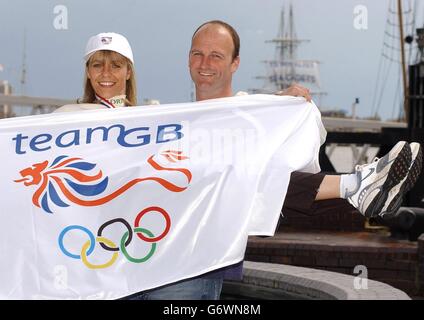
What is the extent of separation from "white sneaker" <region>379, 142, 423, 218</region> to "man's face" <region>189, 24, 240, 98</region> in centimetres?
92

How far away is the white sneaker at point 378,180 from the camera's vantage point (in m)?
4.00

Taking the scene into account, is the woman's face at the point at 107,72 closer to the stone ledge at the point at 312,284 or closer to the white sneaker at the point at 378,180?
the white sneaker at the point at 378,180

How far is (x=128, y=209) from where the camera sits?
412 centimetres

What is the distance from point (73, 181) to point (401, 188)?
1443mm

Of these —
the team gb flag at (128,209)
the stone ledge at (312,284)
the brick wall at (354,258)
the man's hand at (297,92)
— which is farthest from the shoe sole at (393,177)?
the brick wall at (354,258)

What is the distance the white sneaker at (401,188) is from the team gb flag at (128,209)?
452mm

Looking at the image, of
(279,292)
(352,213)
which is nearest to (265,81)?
(352,213)

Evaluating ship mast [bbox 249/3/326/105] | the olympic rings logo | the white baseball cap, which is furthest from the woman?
ship mast [bbox 249/3/326/105]

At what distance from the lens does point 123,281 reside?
4.07 m

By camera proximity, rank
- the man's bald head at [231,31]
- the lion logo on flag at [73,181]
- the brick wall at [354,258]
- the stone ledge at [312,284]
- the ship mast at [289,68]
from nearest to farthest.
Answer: the lion logo on flag at [73,181] → the man's bald head at [231,31] → the stone ledge at [312,284] → the brick wall at [354,258] → the ship mast at [289,68]

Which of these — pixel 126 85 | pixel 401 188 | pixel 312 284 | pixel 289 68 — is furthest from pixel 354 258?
pixel 289 68

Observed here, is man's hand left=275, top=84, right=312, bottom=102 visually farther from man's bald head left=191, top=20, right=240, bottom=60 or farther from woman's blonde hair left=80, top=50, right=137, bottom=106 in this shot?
woman's blonde hair left=80, top=50, right=137, bottom=106

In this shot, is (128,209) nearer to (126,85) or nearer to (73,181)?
(73,181)
